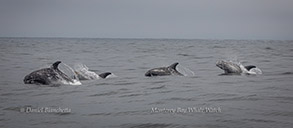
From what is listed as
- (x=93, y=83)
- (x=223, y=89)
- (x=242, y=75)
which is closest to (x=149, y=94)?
(x=223, y=89)

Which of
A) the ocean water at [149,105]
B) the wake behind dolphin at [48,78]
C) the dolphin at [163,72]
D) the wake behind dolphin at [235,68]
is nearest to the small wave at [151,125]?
the ocean water at [149,105]

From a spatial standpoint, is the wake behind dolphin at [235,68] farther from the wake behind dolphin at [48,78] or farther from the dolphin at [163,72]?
the wake behind dolphin at [48,78]

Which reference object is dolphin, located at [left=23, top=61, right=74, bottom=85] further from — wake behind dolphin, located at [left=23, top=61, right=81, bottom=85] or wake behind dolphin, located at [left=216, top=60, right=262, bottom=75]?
wake behind dolphin, located at [left=216, top=60, right=262, bottom=75]

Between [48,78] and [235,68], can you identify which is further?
[235,68]

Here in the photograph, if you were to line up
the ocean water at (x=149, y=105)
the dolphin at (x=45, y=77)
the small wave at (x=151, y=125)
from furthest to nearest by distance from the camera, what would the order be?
the dolphin at (x=45, y=77)
the ocean water at (x=149, y=105)
the small wave at (x=151, y=125)

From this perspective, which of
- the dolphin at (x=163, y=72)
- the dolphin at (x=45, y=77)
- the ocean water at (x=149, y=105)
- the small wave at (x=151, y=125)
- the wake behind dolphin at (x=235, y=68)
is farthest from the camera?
the wake behind dolphin at (x=235, y=68)

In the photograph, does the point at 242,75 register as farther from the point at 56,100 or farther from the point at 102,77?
the point at 56,100

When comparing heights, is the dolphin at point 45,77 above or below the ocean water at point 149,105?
above

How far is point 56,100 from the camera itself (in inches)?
452

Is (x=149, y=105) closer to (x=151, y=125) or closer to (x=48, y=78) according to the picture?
(x=151, y=125)

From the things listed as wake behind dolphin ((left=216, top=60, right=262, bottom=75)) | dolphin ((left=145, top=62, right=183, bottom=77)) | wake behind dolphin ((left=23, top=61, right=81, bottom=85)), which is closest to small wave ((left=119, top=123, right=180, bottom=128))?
wake behind dolphin ((left=23, top=61, right=81, bottom=85))

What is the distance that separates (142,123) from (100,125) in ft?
3.19

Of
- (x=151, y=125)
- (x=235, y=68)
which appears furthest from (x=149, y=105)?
(x=235, y=68)

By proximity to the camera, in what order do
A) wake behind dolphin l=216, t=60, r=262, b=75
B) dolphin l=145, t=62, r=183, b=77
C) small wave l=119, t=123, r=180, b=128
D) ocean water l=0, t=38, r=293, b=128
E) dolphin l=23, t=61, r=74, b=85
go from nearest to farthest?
small wave l=119, t=123, r=180, b=128, ocean water l=0, t=38, r=293, b=128, dolphin l=23, t=61, r=74, b=85, dolphin l=145, t=62, r=183, b=77, wake behind dolphin l=216, t=60, r=262, b=75
